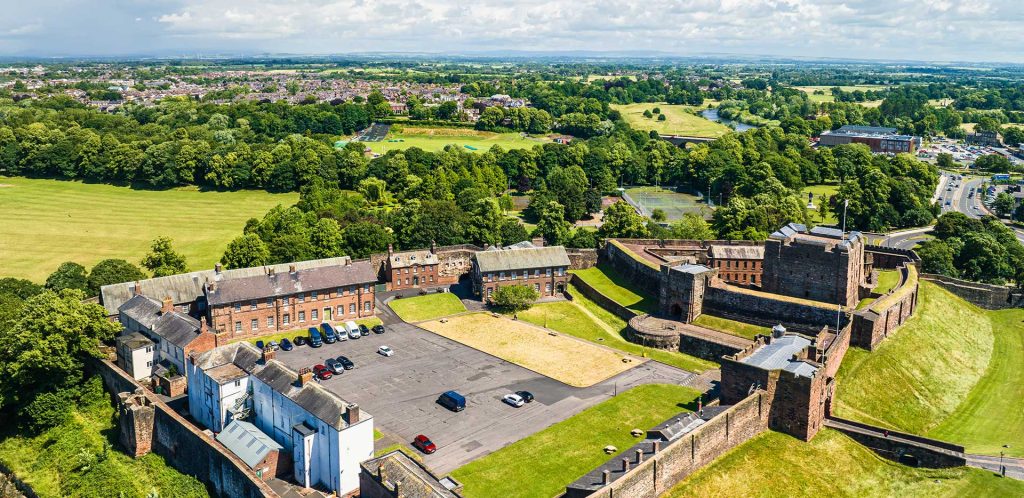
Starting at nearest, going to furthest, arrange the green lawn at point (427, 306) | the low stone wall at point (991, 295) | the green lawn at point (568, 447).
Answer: the green lawn at point (568, 447) → the green lawn at point (427, 306) → the low stone wall at point (991, 295)

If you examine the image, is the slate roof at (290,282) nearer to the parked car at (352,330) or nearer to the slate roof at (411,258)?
the parked car at (352,330)

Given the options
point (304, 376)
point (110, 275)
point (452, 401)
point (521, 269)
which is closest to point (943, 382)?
point (521, 269)

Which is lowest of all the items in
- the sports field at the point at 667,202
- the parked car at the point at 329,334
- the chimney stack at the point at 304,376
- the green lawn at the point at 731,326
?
the parked car at the point at 329,334

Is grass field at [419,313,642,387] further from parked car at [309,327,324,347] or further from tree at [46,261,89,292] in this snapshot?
tree at [46,261,89,292]

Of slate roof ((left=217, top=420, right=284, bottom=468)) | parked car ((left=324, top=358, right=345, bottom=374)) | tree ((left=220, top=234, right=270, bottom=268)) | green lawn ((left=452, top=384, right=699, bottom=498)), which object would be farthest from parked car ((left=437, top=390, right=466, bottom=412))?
tree ((left=220, top=234, right=270, bottom=268))

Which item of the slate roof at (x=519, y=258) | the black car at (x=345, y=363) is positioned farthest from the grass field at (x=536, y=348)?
the black car at (x=345, y=363)

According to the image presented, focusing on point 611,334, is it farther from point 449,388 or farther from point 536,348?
point 449,388
